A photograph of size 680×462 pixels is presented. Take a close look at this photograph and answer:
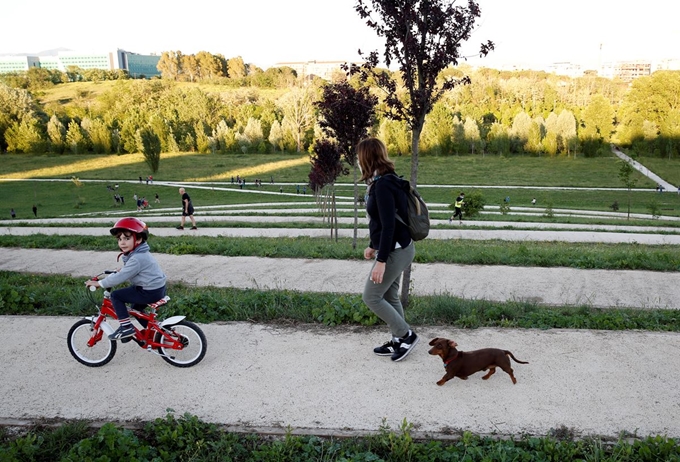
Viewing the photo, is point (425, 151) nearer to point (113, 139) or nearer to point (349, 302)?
point (113, 139)

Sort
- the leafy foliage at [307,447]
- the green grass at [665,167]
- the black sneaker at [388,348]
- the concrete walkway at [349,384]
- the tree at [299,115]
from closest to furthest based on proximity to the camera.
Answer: the leafy foliage at [307,447] → the concrete walkway at [349,384] → the black sneaker at [388,348] → the green grass at [665,167] → the tree at [299,115]

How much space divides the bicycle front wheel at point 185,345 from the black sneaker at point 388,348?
64.4 inches

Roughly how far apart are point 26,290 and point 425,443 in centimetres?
601

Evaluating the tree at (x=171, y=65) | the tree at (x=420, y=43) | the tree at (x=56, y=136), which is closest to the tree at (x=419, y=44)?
the tree at (x=420, y=43)

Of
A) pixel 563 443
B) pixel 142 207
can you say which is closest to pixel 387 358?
pixel 563 443

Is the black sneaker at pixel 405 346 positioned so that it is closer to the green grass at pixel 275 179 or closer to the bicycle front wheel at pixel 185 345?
the bicycle front wheel at pixel 185 345

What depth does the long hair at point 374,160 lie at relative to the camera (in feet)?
14.0

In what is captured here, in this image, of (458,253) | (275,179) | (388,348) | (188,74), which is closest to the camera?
(388,348)

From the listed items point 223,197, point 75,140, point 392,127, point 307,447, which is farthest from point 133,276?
point 75,140

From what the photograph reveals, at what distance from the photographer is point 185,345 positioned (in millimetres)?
4648

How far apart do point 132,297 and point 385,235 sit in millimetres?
2448

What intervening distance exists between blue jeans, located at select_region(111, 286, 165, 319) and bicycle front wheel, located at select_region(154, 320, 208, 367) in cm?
32

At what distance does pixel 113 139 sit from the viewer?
80.1 metres

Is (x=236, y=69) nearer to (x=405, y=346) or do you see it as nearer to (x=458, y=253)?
(x=458, y=253)
